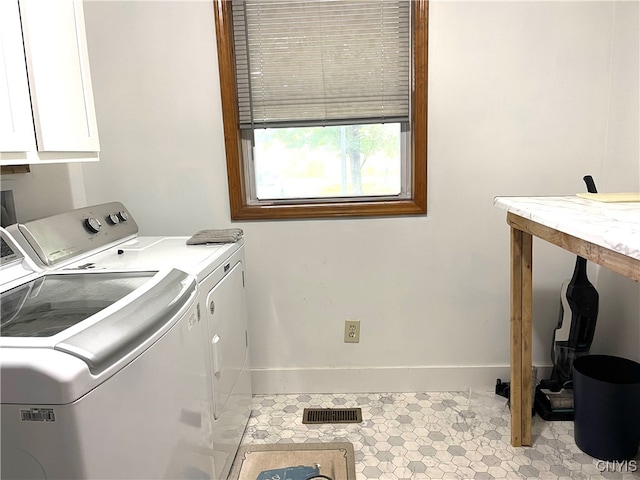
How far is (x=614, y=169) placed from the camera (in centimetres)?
213

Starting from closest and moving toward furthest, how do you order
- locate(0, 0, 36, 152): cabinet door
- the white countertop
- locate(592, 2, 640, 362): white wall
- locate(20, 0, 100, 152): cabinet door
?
the white countertop < locate(0, 0, 36, 152): cabinet door < locate(20, 0, 100, 152): cabinet door < locate(592, 2, 640, 362): white wall

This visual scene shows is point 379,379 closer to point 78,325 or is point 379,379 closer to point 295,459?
point 295,459

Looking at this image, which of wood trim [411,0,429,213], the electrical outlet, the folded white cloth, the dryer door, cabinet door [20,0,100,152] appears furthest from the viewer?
the electrical outlet

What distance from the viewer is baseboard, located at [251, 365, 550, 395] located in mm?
2377

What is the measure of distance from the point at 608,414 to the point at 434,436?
0.67 m

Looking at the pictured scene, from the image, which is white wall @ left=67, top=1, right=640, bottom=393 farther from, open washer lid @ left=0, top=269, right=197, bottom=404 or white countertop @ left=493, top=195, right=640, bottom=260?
open washer lid @ left=0, top=269, right=197, bottom=404

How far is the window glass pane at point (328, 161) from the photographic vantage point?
2348 mm

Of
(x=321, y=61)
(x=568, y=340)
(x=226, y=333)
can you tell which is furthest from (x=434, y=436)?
(x=321, y=61)

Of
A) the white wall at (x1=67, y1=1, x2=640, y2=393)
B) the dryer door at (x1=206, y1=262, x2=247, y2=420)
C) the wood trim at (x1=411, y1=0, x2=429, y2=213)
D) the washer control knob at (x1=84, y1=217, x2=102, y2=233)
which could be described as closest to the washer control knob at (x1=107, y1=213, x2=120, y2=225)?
the washer control knob at (x1=84, y1=217, x2=102, y2=233)

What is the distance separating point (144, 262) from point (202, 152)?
0.89 meters

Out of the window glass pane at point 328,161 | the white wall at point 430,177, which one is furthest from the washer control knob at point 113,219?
the window glass pane at point 328,161

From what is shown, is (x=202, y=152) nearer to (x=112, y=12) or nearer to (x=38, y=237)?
(x=112, y=12)

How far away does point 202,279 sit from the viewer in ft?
4.77

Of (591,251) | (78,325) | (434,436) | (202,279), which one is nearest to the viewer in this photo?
(78,325)
